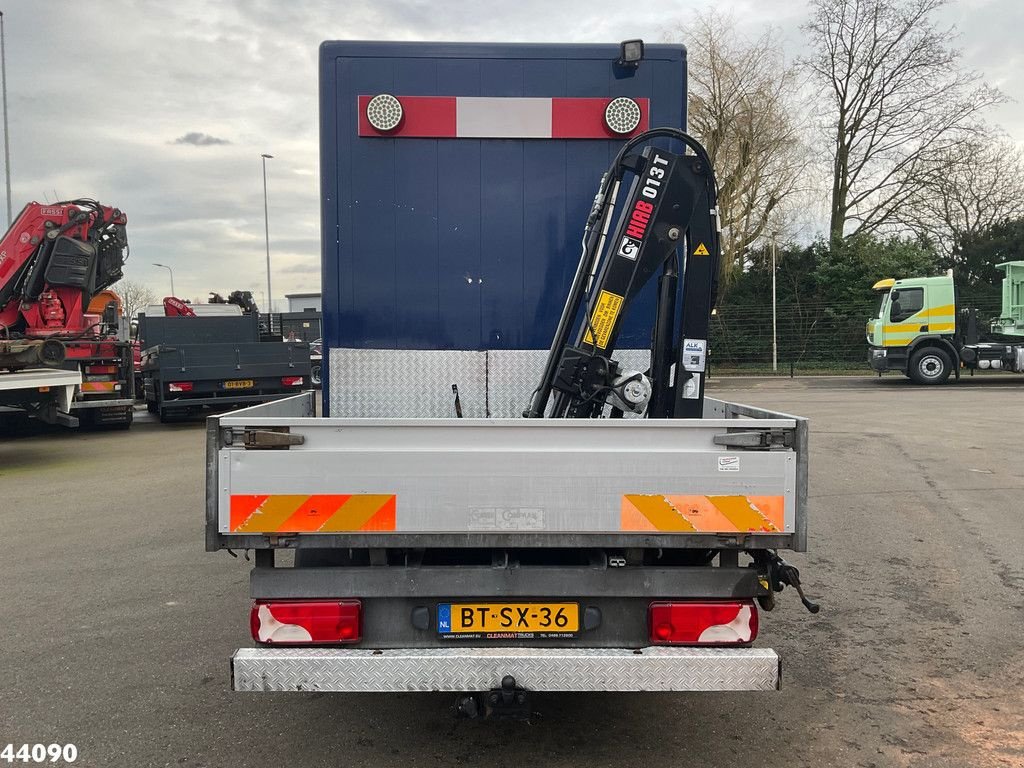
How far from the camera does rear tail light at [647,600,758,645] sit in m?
2.87

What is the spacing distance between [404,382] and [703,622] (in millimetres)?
2345

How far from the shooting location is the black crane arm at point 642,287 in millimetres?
3775

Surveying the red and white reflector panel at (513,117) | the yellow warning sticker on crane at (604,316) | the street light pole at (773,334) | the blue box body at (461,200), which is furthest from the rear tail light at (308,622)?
the street light pole at (773,334)

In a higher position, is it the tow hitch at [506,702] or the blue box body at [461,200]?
the blue box body at [461,200]

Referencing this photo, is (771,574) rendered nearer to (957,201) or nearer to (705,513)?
(705,513)

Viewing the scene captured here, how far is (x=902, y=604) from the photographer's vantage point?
16.1ft

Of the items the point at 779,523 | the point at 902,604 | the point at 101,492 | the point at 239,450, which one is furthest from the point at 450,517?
the point at 101,492

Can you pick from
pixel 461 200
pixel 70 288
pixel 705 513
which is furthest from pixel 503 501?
pixel 70 288

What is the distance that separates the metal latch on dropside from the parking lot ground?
4.38 ft

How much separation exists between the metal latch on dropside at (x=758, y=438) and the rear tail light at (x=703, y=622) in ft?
2.05

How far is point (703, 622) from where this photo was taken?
2.89 metres

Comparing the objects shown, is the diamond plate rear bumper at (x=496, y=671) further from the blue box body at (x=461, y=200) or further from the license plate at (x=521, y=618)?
the blue box body at (x=461, y=200)

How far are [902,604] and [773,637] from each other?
110 centimetres

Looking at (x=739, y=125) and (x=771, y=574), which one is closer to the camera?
(x=771, y=574)
